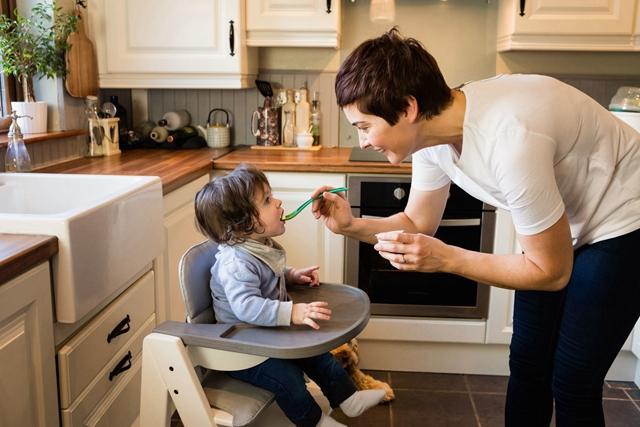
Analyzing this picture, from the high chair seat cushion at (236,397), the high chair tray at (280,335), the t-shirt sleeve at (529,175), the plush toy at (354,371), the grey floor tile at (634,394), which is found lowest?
the grey floor tile at (634,394)

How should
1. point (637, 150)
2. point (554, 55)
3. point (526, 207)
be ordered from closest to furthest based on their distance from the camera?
point (526, 207)
point (637, 150)
point (554, 55)

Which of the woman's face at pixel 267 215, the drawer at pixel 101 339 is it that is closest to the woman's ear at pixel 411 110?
the woman's face at pixel 267 215

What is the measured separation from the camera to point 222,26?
2775 mm

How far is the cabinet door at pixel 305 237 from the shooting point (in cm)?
265

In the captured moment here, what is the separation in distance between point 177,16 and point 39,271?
5.68 feet

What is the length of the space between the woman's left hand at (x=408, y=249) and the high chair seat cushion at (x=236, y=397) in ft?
1.46

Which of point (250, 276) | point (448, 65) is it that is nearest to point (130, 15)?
point (448, 65)

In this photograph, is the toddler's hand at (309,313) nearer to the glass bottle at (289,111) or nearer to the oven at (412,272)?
the oven at (412,272)

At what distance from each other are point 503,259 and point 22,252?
0.93 metres

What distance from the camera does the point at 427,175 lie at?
170 centimetres


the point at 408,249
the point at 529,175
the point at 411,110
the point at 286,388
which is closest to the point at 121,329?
the point at 286,388

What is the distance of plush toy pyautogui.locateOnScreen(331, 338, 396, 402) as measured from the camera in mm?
2541

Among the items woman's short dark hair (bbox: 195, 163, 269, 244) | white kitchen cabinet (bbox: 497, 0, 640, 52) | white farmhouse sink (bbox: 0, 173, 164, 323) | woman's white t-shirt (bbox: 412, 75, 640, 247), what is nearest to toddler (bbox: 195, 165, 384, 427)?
woman's short dark hair (bbox: 195, 163, 269, 244)

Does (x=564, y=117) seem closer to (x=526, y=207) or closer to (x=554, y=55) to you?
(x=526, y=207)
